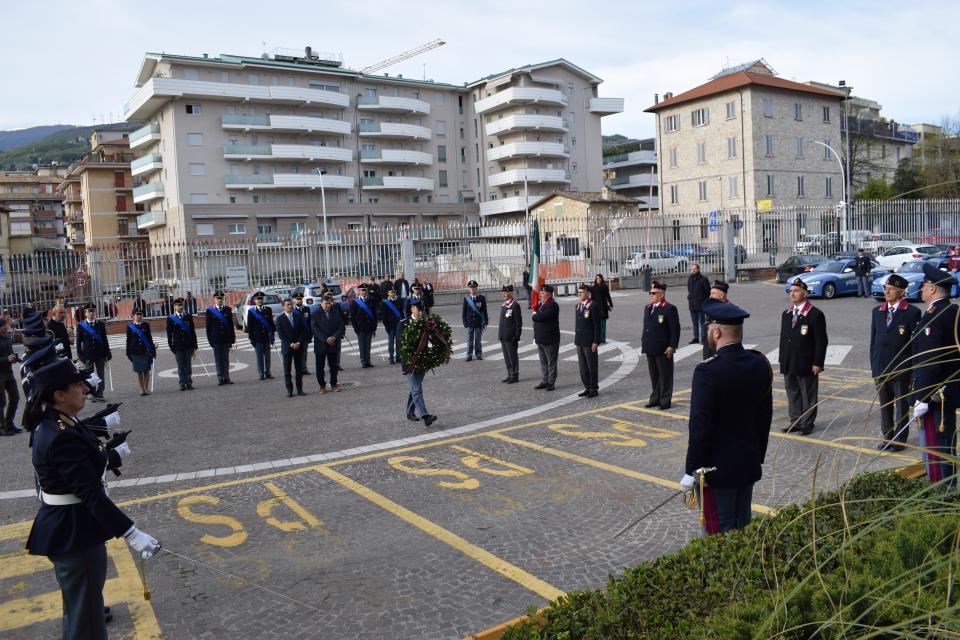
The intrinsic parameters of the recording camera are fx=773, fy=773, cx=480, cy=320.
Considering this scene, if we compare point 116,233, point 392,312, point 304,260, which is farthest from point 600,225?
point 116,233

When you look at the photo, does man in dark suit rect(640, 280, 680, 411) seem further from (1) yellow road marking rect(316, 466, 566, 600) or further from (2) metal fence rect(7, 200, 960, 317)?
(2) metal fence rect(7, 200, 960, 317)

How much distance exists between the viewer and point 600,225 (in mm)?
38312

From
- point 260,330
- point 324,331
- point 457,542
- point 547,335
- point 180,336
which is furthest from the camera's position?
point 260,330

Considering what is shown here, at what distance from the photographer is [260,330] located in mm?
16891

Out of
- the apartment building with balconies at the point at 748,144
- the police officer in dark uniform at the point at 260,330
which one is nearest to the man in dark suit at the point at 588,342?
the police officer in dark uniform at the point at 260,330

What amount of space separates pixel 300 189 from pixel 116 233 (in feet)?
108

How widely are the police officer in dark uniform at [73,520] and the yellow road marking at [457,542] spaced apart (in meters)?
2.52

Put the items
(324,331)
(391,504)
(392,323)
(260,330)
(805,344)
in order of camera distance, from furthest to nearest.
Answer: (392,323)
(260,330)
(324,331)
(805,344)
(391,504)

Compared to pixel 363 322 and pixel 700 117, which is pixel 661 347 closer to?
pixel 363 322

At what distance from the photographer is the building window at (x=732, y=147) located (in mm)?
58625

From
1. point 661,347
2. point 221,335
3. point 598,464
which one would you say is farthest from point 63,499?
point 221,335

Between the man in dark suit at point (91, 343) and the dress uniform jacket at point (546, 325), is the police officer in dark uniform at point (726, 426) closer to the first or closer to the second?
the dress uniform jacket at point (546, 325)

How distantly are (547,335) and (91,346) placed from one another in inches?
352

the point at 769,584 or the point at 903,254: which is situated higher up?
the point at 903,254
